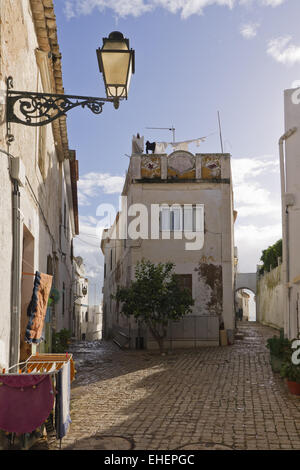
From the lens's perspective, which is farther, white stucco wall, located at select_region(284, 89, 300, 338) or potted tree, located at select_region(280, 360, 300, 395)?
white stucco wall, located at select_region(284, 89, 300, 338)

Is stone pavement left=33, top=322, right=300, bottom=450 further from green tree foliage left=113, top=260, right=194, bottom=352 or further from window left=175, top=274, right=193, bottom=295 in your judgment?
window left=175, top=274, right=193, bottom=295

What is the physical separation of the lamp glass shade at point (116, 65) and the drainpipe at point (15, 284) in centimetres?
171

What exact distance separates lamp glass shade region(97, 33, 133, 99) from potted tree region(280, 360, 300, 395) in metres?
A: 5.77

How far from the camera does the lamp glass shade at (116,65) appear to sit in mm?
5426

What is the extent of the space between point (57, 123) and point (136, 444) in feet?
28.3

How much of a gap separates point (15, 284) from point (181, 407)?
3619 mm

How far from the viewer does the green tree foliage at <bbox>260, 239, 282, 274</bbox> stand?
30.5 meters

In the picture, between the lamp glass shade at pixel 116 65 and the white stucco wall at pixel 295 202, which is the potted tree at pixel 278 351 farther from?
the lamp glass shade at pixel 116 65

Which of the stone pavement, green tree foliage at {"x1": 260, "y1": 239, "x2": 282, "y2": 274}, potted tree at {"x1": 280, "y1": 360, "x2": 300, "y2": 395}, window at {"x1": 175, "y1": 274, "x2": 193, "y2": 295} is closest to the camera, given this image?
the stone pavement

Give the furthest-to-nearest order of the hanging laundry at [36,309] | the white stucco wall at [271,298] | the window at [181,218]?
the white stucco wall at [271,298] < the window at [181,218] < the hanging laundry at [36,309]

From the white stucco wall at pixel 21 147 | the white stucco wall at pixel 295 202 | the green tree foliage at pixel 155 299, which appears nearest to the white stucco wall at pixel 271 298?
the green tree foliage at pixel 155 299

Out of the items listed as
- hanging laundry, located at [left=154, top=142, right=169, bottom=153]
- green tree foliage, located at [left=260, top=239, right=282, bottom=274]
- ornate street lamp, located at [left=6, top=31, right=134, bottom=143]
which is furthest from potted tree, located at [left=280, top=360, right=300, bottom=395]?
green tree foliage, located at [left=260, top=239, right=282, bottom=274]

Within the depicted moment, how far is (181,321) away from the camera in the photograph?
60.2ft

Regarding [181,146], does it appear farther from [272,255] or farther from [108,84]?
[108,84]
